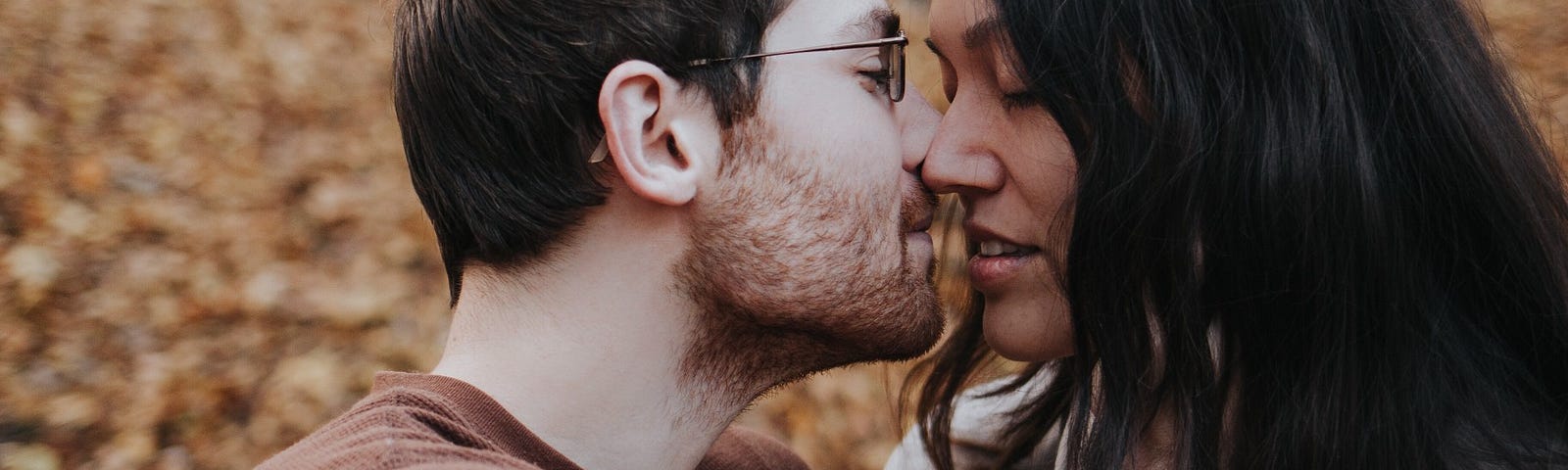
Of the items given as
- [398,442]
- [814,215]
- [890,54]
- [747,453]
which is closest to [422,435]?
[398,442]

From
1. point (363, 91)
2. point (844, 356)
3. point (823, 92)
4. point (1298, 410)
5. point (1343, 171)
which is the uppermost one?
point (363, 91)

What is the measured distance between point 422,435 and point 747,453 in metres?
1.11

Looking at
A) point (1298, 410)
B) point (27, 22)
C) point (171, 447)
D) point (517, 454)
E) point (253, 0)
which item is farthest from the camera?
point (253, 0)

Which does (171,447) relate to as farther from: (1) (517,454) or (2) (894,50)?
(2) (894,50)

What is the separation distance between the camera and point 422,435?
5.80 feet

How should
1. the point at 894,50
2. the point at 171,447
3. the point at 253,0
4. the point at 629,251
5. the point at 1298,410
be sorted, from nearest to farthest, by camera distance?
the point at 1298,410 → the point at 629,251 → the point at 894,50 → the point at 171,447 → the point at 253,0

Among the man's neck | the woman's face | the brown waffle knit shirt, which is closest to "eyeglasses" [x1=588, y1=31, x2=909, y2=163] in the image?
the woman's face

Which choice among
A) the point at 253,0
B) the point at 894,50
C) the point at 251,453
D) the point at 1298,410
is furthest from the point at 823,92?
the point at 253,0

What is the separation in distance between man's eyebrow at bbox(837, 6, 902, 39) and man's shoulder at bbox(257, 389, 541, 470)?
1.06 metres

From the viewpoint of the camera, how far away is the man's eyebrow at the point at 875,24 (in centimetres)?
235

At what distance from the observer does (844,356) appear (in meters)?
2.45

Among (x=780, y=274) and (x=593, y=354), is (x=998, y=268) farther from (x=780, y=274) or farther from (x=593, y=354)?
(x=593, y=354)

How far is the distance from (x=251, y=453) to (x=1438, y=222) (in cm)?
342

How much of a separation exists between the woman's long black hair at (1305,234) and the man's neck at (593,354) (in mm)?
759
